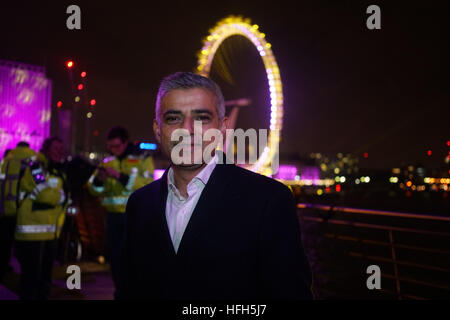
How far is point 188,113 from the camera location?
1.69 m

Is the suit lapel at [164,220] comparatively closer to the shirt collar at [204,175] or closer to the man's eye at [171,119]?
the shirt collar at [204,175]

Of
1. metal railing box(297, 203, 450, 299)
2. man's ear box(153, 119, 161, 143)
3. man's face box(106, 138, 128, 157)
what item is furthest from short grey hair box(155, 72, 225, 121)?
man's face box(106, 138, 128, 157)

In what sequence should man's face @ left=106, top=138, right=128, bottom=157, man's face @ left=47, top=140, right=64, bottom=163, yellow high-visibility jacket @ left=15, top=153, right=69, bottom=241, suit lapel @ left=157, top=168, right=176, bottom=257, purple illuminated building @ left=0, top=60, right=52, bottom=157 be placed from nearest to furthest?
suit lapel @ left=157, top=168, right=176, bottom=257 → yellow high-visibility jacket @ left=15, top=153, right=69, bottom=241 → man's face @ left=47, top=140, right=64, bottom=163 → man's face @ left=106, top=138, right=128, bottom=157 → purple illuminated building @ left=0, top=60, right=52, bottom=157

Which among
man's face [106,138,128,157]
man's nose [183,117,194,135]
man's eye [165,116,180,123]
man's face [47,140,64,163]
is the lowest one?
man's nose [183,117,194,135]

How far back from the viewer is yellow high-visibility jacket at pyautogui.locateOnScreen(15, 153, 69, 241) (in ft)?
14.3

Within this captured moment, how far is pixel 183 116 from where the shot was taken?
5.59 ft

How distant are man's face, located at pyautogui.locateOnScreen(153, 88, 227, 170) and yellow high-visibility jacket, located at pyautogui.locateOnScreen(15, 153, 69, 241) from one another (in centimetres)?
315

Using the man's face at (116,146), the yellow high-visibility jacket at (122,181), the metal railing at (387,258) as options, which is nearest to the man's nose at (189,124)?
the metal railing at (387,258)

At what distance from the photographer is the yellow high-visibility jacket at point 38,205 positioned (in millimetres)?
4355

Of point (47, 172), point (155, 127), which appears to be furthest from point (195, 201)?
point (47, 172)

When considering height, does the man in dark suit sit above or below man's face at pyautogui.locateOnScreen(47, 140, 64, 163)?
below

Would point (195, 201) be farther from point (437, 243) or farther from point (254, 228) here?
point (437, 243)

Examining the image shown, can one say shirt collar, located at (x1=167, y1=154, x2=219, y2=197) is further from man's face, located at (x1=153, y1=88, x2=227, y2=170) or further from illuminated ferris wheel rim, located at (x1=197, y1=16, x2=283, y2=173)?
illuminated ferris wheel rim, located at (x1=197, y1=16, x2=283, y2=173)

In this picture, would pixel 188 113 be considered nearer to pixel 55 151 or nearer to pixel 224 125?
pixel 224 125
